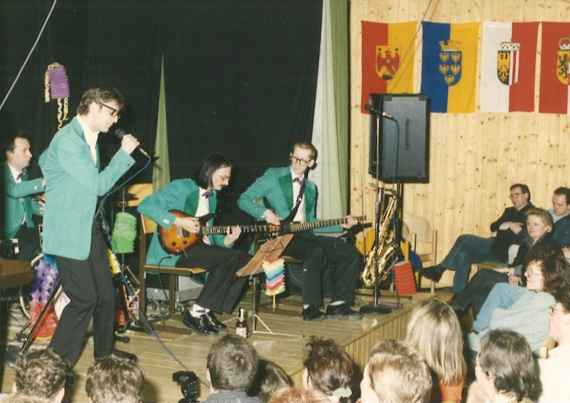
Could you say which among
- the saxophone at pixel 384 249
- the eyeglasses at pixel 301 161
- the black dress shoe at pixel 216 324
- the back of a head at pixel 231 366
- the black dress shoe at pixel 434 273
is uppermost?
the eyeglasses at pixel 301 161

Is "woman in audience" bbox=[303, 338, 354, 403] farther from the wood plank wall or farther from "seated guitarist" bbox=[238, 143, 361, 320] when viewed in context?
the wood plank wall

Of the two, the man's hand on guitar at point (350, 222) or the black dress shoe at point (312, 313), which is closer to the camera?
the black dress shoe at point (312, 313)

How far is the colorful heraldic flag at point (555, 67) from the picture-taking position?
8508 millimetres

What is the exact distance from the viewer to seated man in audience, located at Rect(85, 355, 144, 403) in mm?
2727

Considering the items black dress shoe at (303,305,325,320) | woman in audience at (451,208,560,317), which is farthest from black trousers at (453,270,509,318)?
black dress shoe at (303,305,325,320)

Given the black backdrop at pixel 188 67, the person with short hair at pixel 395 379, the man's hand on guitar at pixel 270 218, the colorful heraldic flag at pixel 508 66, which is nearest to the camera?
the person with short hair at pixel 395 379

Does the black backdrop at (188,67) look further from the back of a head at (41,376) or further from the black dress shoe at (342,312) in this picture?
A: the back of a head at (41,376)

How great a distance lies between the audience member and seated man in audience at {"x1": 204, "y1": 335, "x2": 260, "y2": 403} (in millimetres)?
213

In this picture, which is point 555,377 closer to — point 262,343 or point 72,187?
point 262,343

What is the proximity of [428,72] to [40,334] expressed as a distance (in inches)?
209

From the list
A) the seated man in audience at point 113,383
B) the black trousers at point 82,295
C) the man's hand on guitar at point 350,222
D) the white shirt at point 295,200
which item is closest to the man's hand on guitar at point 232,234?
the white shirt at point 295,200

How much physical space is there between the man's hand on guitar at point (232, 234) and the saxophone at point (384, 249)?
1513 millimetres

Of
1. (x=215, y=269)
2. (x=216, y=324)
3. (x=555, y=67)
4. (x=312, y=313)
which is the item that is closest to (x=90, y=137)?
(x=215, y=269)

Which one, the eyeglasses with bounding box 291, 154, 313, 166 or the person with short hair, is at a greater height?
the eyeglasses with bounding box 291, 154, 313, 166
